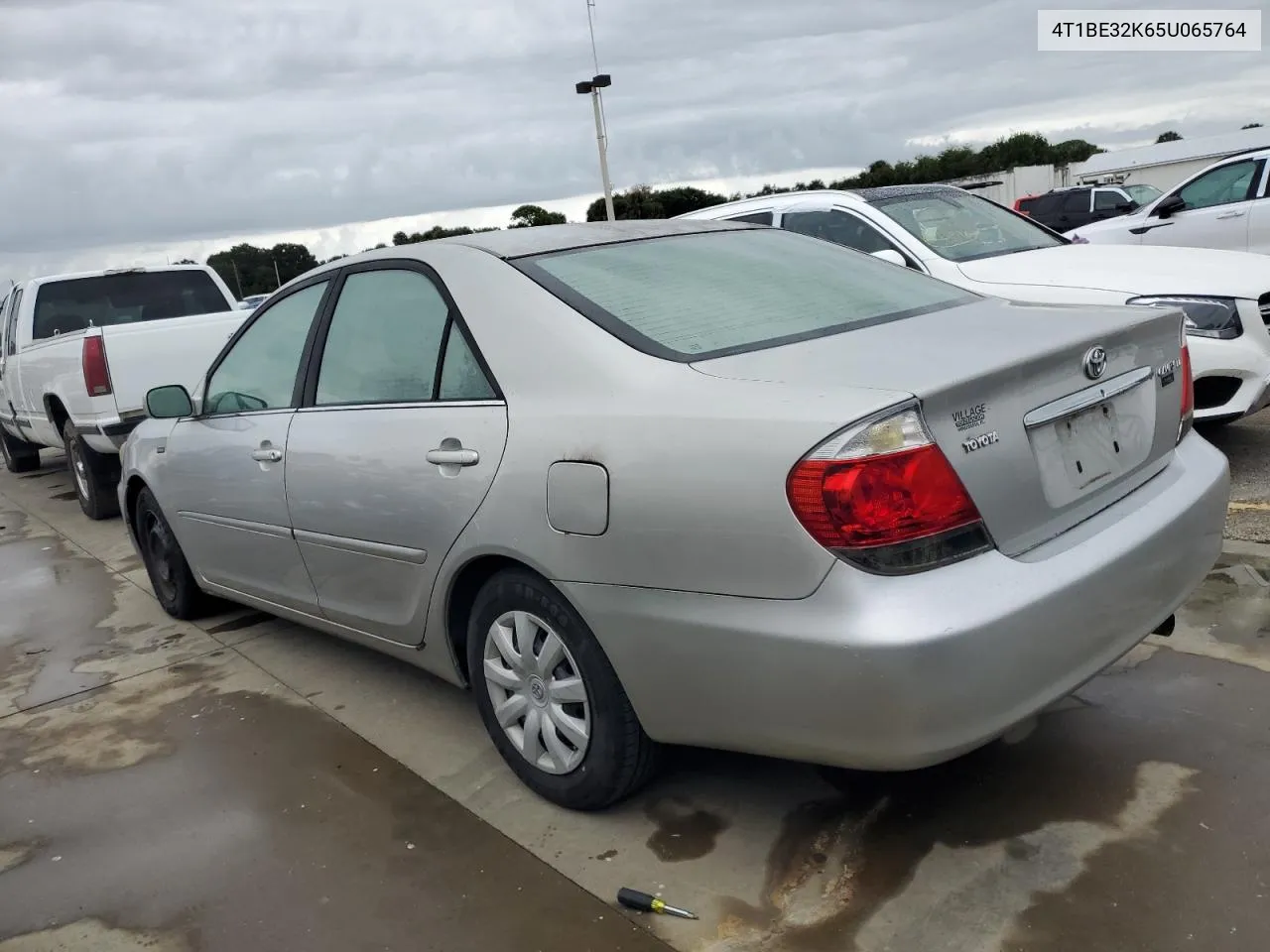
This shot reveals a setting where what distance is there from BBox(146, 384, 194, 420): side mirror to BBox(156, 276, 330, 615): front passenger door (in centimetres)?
5

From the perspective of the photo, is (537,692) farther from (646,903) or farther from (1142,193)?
(1142,193)

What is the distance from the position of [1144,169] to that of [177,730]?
50926 mm

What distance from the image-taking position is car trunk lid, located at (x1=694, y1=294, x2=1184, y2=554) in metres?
2.31

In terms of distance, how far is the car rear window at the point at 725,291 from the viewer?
2768mm

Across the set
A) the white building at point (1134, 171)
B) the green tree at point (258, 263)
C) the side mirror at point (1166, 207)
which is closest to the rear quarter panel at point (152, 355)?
the side mirror at point (1166, 207)

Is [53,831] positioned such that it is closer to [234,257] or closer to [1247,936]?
[1247,936]

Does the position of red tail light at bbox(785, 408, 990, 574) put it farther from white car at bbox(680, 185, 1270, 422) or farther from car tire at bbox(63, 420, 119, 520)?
car tire at bbox(63, 420, 119, 520)

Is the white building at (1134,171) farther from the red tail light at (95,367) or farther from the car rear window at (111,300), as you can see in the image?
the red tail light at (95,367)

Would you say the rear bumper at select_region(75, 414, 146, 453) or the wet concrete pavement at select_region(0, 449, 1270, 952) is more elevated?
the rear bumper at select_region(75, 414, 146, 453)

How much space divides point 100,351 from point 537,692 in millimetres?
5756

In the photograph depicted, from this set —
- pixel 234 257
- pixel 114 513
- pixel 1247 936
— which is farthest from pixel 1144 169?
pixel 1247 936

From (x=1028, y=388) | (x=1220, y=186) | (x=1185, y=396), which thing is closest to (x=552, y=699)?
(x=1028, y=388)

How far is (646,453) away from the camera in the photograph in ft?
8.02

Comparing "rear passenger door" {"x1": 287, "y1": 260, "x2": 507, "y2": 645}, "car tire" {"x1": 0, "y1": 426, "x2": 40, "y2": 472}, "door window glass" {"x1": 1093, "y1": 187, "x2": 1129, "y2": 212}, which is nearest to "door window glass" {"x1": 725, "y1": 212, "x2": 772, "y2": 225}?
"rear passenger door" {"x1": 287, "y1": 260, "x2": 507, "y2": 645}
